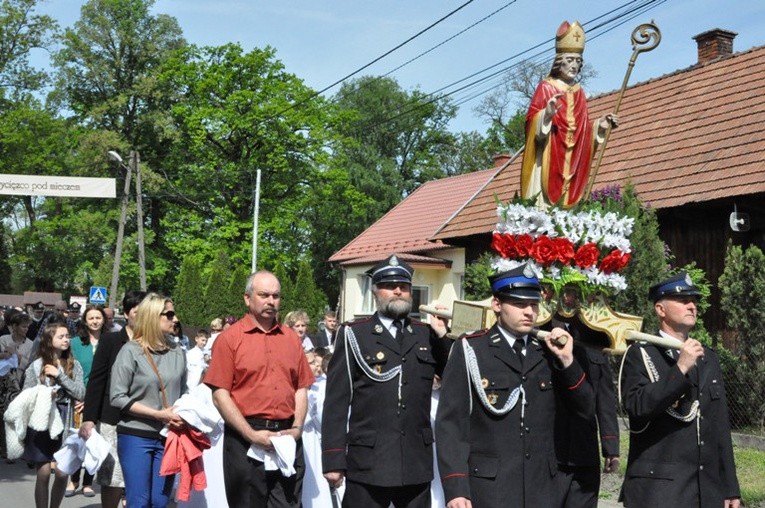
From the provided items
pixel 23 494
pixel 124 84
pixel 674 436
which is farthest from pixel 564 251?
pixel 124 84

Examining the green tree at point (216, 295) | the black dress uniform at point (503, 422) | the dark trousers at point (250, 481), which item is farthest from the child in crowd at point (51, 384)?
the green tree at point (216, 295)

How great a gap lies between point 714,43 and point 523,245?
17.6 meters

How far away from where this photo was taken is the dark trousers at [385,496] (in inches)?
225

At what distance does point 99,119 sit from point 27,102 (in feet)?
15.2

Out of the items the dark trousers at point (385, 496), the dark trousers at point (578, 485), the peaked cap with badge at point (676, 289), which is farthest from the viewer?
the dark trousers at point (385, 496)

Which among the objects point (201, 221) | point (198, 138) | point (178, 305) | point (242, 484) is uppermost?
point (198, 138)

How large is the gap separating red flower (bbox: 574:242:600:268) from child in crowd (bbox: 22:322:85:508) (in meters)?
4.86

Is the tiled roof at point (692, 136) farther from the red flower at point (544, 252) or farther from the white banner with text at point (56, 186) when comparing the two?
the white banner with text at point (56, 186)

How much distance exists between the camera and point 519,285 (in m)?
5.07

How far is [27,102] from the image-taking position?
47.3 metres

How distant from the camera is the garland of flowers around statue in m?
6.08

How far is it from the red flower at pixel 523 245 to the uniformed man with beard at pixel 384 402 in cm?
66

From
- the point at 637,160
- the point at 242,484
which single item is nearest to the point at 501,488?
the point at 242,484

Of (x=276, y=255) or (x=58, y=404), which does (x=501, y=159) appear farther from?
(x=58, y=404)
